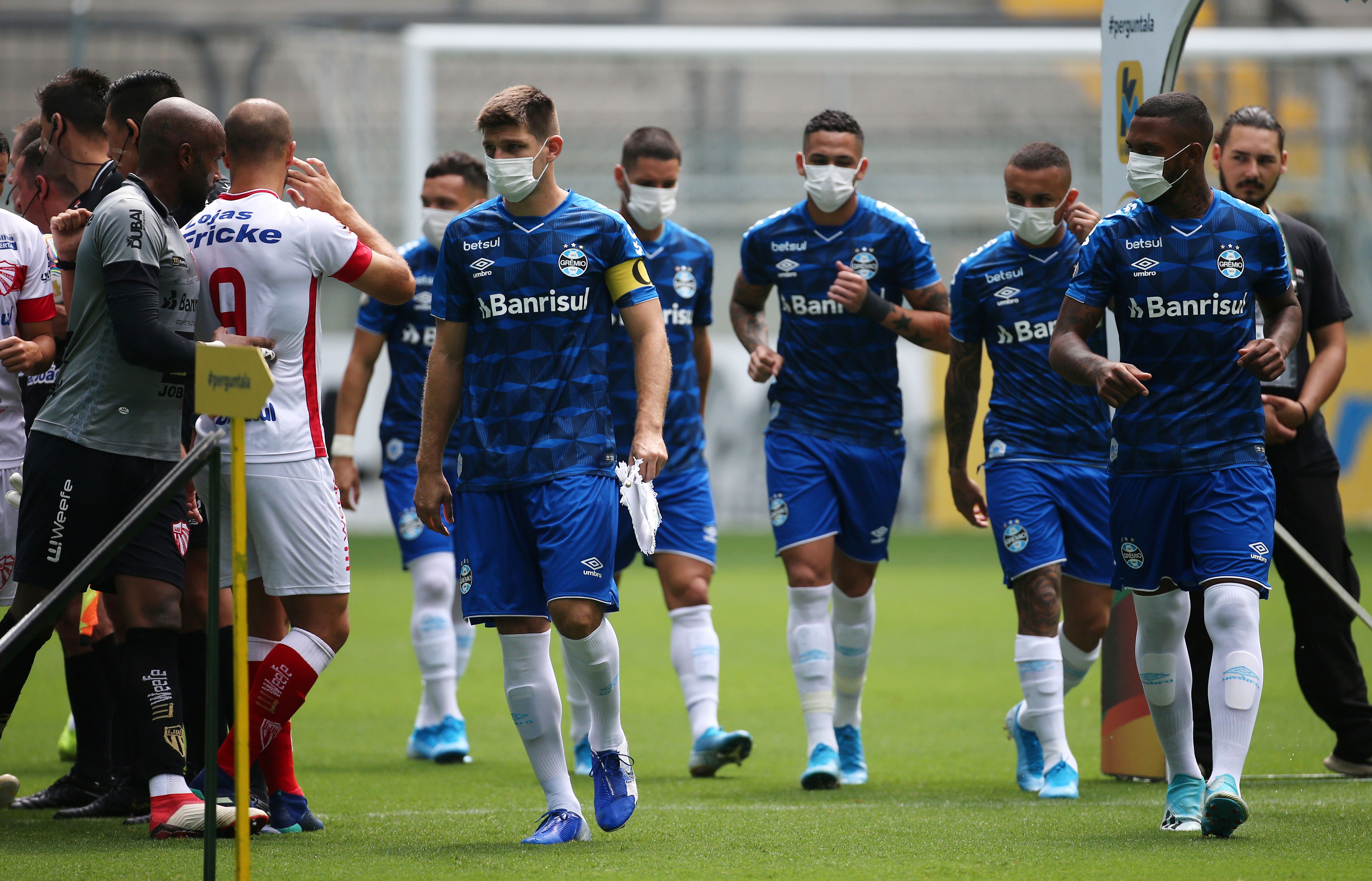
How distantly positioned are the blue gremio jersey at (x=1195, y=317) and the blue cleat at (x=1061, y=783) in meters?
1.49

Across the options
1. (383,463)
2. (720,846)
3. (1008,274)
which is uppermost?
(1008,274)

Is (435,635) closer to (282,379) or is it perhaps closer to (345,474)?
(345,474)

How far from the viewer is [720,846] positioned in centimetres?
475

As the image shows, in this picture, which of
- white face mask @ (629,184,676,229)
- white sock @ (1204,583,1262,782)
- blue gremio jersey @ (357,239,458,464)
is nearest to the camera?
white sock @ (1204,583,1262,782)

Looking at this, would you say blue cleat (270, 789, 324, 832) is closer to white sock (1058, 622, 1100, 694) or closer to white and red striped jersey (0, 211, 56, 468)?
white and red striped jersey (0, 211, 56, 468)

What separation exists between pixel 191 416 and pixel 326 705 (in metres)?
3.57

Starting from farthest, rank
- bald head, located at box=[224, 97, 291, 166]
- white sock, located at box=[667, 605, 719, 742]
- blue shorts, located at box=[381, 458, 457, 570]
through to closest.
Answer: blue shorts, located at box=[381, 458, 457, 570] < white sock, located at box=[667, 605, 719, 742] < bald head, located at box=[224, 97, 291, 166]

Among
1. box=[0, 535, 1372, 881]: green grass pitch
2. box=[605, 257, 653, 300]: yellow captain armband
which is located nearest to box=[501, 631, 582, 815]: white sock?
box=[0, 535, 1372, 881]: green grass pitch

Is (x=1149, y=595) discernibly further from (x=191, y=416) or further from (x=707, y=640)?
(x=191, y=416)

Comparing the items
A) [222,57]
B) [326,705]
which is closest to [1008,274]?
[326,705]

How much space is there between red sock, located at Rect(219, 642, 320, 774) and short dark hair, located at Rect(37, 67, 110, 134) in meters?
2.25

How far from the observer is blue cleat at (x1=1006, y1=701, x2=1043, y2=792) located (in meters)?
6.04

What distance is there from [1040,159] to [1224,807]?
8.95ft

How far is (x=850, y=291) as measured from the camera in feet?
20.7
